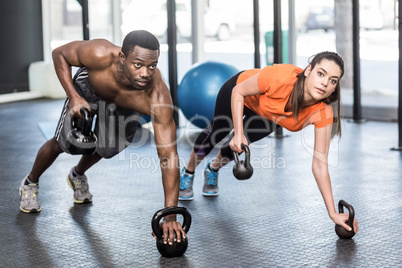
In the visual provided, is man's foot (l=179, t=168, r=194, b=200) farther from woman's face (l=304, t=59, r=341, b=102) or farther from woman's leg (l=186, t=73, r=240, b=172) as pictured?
woman's face (l=304, t=59, r=341, b=102)

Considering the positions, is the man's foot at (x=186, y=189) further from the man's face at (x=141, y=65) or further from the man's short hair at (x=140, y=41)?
the man's short hair at (x=140, y=41)

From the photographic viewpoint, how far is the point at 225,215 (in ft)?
9.78

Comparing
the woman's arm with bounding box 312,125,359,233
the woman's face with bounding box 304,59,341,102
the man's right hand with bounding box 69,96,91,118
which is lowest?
the woman's arm with bounding box 312,125,359,233

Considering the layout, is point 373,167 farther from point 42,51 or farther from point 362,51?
point 42,51

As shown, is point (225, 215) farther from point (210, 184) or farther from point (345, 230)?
point (345, 230)

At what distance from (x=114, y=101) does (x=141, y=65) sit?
466 millimetres

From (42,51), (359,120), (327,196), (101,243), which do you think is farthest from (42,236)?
(42,51)

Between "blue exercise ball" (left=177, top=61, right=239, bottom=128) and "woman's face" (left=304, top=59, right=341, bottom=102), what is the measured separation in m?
2.30

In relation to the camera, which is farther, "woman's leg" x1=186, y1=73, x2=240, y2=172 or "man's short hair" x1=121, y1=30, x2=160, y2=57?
"woman's leg" x1=186, y1=73, x2=240, y2=172

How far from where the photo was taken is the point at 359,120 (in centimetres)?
562

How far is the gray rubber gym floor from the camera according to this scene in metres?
2.41

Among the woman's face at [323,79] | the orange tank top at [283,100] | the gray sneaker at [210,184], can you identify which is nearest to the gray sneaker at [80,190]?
the gray sneaker at [210,184]

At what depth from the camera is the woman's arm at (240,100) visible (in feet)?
8.52

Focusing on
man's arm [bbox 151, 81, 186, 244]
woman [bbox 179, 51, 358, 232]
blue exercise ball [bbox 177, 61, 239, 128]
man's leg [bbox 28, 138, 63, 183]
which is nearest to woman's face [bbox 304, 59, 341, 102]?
woman [bbox 179, 51, 358, 232]
